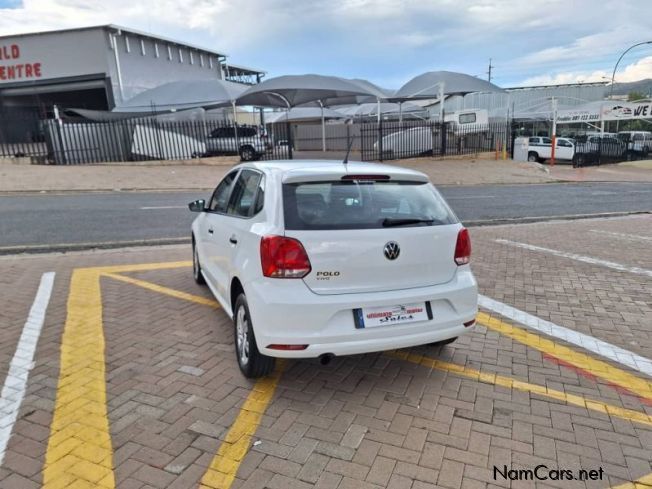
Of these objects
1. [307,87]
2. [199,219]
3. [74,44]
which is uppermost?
[74,44]

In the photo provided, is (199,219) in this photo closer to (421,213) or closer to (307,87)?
(421,213)

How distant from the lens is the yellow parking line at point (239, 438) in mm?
2531

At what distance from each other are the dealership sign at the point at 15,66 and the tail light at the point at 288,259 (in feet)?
113

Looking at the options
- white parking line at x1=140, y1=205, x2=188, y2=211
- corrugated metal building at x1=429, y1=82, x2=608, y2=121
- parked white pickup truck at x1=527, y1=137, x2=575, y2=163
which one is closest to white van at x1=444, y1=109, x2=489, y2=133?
parked white pickup truck at x1=527, y1=137, x2=575, y2=163

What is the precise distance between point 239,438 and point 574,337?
10.2 feet

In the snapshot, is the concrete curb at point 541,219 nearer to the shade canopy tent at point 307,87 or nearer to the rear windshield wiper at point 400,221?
the rear windshield wiper at point 400,221

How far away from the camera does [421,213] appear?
348 centimetres

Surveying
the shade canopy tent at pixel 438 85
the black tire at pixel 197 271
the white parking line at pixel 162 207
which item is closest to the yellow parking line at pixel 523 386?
the black tire at pixel 197 271

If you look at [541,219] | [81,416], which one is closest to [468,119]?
[541,219]

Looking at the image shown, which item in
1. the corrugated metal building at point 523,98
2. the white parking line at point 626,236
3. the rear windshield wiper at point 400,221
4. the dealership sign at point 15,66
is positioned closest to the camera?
the rear windshield wiper at point 400,221

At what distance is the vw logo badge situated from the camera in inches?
126

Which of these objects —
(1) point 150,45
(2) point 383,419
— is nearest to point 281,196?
(2) point 383,419

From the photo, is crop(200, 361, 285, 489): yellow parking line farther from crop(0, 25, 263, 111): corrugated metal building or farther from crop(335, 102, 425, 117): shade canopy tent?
crop(335, 102, 425, 117): shade canopy tent

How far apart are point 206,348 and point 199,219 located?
1746 mm
